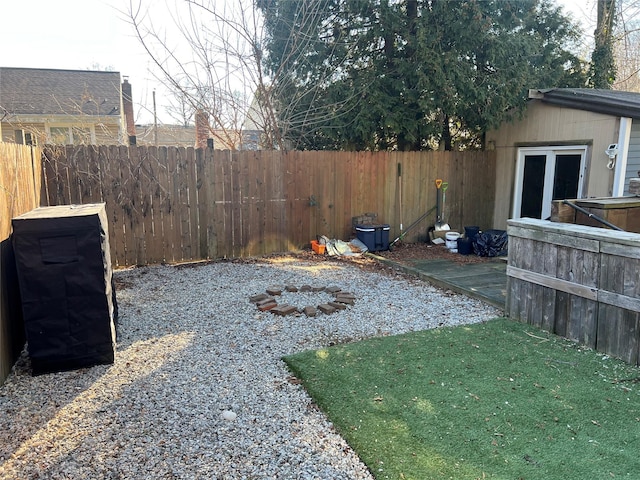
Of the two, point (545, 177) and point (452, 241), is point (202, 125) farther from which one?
point (545, 177)

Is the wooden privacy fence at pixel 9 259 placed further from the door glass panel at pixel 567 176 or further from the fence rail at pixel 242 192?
the door glass panel at pixel 567 176

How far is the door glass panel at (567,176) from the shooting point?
24.4 ft

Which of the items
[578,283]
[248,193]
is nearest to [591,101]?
[578,283]

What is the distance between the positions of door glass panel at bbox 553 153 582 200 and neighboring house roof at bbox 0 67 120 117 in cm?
1251

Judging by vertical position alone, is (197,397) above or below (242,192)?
below

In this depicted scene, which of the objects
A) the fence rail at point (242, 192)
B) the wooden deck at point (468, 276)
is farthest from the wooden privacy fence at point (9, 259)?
the wooden deck at point (468, 276)

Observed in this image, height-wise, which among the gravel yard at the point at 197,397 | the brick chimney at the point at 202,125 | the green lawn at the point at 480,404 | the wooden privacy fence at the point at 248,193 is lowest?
the gravel yard at the point at 197,397

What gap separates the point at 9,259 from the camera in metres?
3.50

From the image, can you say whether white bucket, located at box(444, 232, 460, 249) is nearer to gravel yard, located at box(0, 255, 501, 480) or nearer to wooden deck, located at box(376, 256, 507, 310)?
wooden deck, located at box(376, 256, 507, 310)

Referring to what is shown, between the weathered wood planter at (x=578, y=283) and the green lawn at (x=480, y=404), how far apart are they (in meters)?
0.17

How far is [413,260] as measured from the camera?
747 cm

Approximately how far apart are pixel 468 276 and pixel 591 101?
3.43m

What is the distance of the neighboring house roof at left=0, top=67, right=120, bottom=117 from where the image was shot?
13.8 m

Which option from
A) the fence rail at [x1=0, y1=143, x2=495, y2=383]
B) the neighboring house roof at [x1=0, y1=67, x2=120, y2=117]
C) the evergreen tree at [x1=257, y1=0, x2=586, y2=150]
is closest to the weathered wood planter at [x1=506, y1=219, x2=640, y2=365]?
the fence rail at [x1=0, y1=143, x2=495, y2=383]
